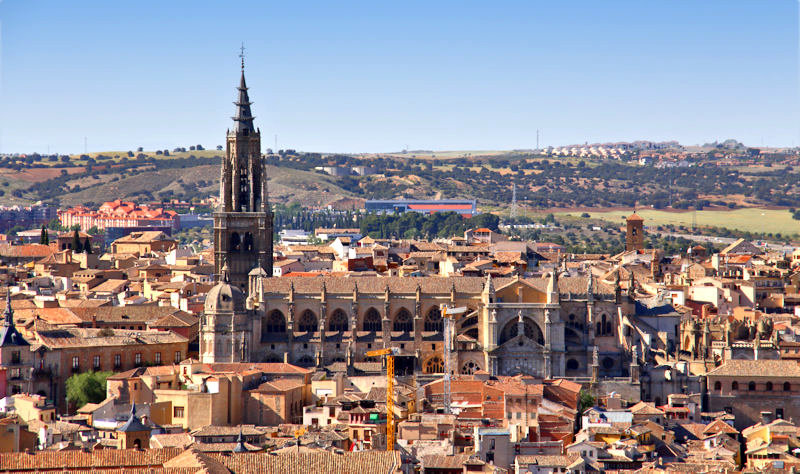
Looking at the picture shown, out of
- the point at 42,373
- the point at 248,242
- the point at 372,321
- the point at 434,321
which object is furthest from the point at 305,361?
the point at 248,242

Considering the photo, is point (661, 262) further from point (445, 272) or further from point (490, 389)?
point (490, 389)

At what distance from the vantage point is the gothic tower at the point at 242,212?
10931 cm

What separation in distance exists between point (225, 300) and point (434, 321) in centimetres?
1218

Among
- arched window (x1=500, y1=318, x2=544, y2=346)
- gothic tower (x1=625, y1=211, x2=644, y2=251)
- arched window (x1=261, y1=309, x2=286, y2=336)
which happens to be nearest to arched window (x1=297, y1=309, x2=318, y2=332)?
arched window (x1=261, y1=309, x2=286, y2=336)

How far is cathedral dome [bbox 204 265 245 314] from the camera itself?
3725 inches

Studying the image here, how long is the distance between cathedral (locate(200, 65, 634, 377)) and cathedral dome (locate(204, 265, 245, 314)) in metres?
0.08

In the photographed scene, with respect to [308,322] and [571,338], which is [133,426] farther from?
[571,338]

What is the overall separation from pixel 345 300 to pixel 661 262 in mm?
62703

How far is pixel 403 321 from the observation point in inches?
3868

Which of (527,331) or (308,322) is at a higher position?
(308,322)

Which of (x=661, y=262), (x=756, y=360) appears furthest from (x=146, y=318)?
(x=661, y=262)

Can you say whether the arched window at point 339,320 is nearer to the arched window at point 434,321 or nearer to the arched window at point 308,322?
the arched window at point 308,322

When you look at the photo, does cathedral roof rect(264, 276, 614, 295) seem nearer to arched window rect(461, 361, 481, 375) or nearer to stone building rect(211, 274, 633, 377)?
stone building rect(211, 274, 633, 377)

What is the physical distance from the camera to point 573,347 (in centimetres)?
9538
